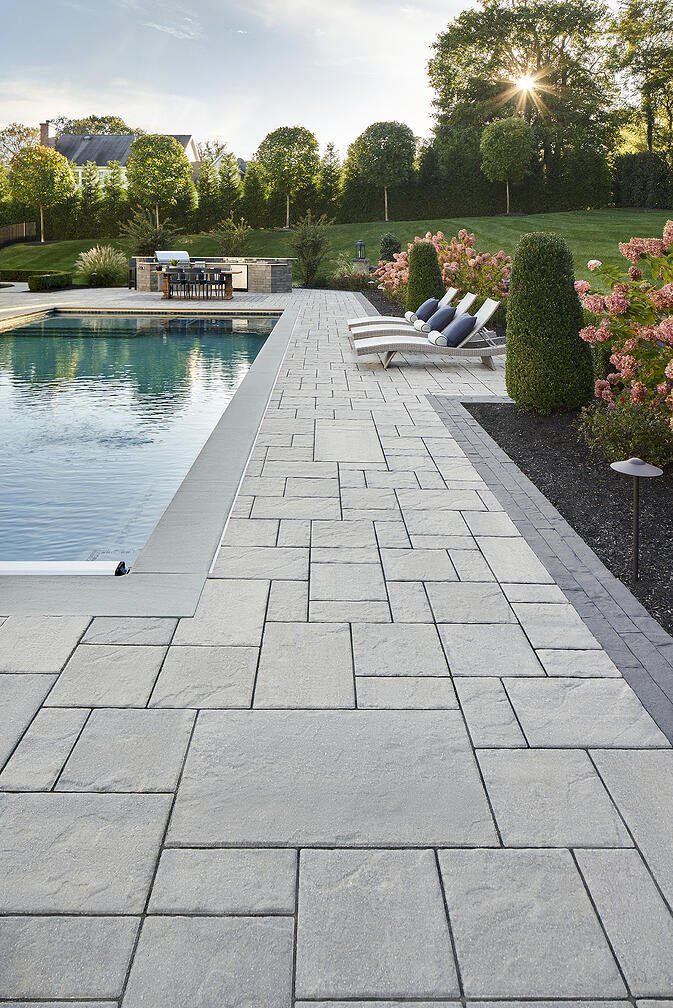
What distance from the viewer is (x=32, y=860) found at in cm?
191

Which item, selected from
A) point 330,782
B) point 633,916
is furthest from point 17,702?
point 633,916

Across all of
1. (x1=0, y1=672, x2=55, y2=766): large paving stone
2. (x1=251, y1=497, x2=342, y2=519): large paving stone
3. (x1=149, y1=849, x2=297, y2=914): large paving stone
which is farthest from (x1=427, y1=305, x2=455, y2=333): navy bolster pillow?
(x1=149, y1=849, x2=297, y2=914): large paving stone

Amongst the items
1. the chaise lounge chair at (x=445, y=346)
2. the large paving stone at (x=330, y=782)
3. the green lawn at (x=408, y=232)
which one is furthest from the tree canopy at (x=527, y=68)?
the large paving stone at (x=330, y=782)

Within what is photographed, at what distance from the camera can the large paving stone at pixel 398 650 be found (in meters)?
2.84

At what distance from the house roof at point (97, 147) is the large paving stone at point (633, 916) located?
54272 mm

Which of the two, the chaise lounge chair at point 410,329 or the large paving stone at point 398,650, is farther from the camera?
the chaise lounge chair at point 410,329

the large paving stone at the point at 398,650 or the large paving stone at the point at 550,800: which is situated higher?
the large paving stone at the point at 398,650

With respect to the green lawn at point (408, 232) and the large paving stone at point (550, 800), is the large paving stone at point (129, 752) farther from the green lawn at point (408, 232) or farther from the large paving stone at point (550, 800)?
the green lawn at point (408, 232)

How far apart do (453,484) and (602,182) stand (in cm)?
3533

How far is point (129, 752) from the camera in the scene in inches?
91.7

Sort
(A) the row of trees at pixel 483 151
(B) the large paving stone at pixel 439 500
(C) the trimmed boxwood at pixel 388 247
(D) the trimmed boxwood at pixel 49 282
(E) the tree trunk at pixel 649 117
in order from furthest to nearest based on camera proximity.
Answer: (E) the tree trunk at pixel 649 117 < (A) the row of trees at pixel 483 151 < (C) the trimmed boxwood at pixel 388 247 < (D) the trimmed boxwood at pixel 49 282 < (B) the large paving stone at pixel 439 500

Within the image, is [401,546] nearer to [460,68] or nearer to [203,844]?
[203,844]

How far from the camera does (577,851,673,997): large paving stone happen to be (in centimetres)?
163

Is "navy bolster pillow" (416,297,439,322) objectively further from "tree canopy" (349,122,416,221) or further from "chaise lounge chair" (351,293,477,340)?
"tree canopy" (349,122,416,221)
